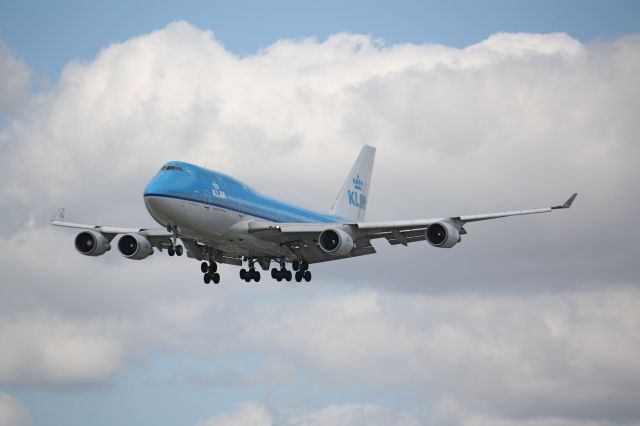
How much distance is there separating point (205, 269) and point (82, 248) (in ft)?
31.7

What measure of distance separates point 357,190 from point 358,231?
1926cm

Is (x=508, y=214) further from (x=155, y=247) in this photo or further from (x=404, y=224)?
(x=155, y=247)

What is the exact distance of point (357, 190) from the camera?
102 m

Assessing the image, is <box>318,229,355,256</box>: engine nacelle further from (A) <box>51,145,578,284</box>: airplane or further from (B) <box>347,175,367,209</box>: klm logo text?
(B) <box>347,175,367,209</box>: klm logo text

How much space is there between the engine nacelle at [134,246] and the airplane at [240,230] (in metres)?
0.07

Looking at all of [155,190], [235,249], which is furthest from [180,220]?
[235,249]

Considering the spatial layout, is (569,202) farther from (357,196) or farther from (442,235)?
(357,196)

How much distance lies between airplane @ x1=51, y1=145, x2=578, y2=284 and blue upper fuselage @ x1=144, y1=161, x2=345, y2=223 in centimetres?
6

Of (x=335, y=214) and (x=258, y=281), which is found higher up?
(x=335, y=214)

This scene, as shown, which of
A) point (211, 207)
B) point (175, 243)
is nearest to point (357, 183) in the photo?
point (211, 207)

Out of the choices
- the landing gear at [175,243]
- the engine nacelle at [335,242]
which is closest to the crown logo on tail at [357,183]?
the engine nacelle at [335,242]

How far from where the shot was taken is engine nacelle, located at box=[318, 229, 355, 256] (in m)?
80.7

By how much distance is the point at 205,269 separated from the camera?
283ft

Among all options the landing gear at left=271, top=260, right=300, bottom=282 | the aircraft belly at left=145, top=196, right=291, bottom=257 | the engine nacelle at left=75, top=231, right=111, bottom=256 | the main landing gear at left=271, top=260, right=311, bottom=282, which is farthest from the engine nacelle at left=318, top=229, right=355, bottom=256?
the engine nacelle at left=75, top=231, right=111, bottom=256
